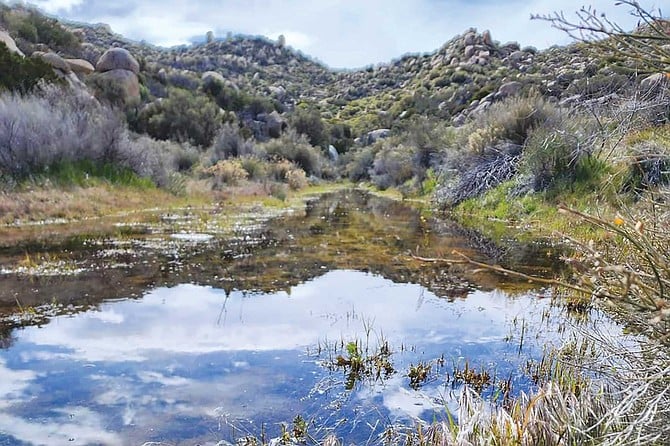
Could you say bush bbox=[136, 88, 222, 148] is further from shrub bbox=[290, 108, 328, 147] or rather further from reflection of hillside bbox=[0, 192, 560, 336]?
reflection of hillside bbox=[0, 192, 560, 336]

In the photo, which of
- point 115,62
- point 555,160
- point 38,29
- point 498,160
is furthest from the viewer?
point 115,62

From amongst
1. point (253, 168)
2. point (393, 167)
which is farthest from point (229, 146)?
point (393, 167)

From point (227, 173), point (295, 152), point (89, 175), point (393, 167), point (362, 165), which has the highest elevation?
point (295, 152)

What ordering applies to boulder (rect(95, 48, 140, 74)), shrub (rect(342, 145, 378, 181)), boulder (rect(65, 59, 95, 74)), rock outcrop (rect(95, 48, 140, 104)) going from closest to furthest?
boulder (rect(65, 59, 95, 74))
rock outcrop (rect(95, 48, 140, 104))
boulder (rect(95, 48, 140, 74))
shrub (rect(342, 145, 378, 181))

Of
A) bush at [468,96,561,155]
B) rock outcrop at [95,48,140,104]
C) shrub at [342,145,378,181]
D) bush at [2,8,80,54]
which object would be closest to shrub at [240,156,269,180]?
rock outcrop at [95,48,140,104]

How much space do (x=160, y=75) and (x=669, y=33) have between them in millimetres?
40728

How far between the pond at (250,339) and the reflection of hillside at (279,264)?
53mm

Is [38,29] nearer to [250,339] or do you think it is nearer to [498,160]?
[498,160]

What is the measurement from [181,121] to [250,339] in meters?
27.6

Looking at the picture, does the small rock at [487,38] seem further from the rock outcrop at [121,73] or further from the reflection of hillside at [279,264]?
the reflection of hillside at [279,264]

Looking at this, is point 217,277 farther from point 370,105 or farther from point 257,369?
point 370,105

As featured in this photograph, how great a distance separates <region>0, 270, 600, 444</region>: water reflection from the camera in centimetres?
372

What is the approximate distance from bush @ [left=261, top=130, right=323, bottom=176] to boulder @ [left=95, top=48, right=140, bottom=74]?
9987 mm

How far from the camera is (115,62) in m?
33.6
